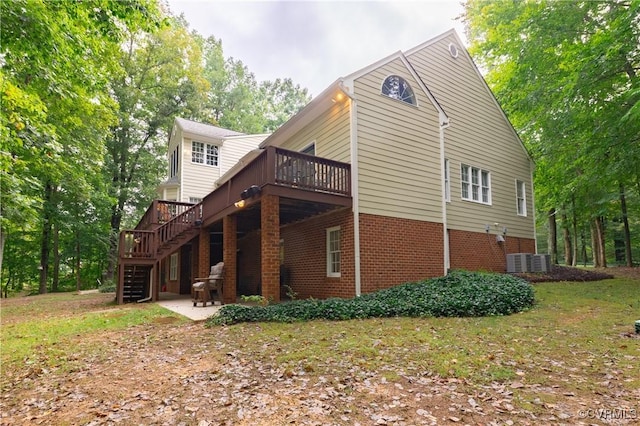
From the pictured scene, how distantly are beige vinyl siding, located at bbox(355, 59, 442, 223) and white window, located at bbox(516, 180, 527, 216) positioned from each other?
223 inches

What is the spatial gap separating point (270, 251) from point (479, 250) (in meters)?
8.09

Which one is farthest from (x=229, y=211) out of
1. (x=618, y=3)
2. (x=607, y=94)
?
(x=618, y=3)

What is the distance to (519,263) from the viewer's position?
42.5 ft

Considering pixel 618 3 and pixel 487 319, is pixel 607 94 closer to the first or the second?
pixel 618 3

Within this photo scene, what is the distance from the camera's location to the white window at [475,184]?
1277cm

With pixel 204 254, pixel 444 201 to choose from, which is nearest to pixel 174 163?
pixel 204 254

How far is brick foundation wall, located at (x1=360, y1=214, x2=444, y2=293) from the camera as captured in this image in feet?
30.5

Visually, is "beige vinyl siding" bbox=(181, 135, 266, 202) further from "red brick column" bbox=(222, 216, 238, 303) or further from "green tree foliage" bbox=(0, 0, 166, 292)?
"red brick column" bbox=(222, 216, 238, 303)

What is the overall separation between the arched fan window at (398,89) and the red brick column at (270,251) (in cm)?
512

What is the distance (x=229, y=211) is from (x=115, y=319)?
3786 mm

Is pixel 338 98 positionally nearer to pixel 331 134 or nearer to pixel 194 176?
pixel 331 134

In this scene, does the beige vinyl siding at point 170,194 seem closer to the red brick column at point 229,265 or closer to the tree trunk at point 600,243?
the red brick column at point 229,265

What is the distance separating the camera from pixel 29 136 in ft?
29.2

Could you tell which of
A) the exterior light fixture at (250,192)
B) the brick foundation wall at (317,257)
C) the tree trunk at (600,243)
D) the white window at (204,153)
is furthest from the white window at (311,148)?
the tree trunk at (600,243)
